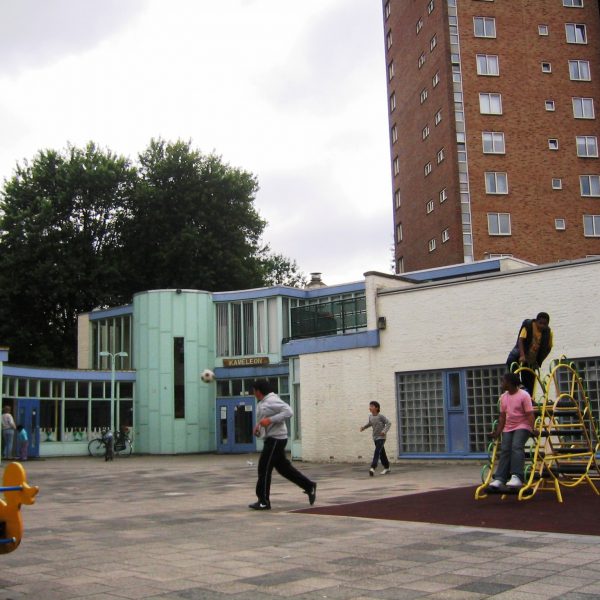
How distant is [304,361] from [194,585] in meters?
17.4

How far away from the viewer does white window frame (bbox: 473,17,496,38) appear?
146 ft

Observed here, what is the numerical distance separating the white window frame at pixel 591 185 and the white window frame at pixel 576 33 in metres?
8.19

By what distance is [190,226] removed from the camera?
40.7m

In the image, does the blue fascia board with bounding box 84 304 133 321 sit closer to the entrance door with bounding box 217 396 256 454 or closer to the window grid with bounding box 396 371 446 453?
the entrance door with bounding box 217 396 256 454

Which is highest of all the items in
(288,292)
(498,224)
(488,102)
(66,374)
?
(488,102)

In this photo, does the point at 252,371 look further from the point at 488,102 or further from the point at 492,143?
the point at 488,102

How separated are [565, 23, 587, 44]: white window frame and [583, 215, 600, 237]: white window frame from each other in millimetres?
10535

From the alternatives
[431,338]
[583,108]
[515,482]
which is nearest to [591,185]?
[583,108]

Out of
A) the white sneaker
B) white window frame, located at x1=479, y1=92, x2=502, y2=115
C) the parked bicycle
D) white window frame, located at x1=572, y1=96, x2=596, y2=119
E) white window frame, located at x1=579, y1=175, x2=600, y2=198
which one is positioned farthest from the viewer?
white window frame, located at x1=572, y1=96, x2=596, y2=119

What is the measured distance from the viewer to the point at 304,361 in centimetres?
2333

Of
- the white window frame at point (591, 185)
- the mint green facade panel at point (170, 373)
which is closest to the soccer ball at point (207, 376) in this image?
the mint green facade panel at point (170, 373)

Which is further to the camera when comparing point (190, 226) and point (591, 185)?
point (591, 185)

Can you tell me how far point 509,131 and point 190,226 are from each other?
60.3 feet

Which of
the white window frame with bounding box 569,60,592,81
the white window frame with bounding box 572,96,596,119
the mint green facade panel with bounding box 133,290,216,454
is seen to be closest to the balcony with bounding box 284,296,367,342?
the mint green facade panel with bounding box 133,290,216,454
